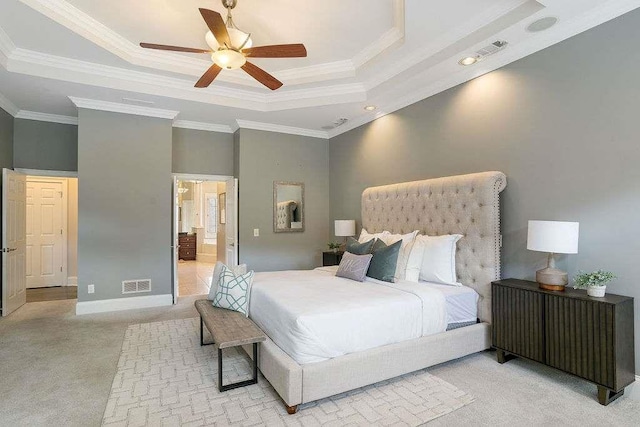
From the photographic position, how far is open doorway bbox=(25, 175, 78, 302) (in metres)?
6.30

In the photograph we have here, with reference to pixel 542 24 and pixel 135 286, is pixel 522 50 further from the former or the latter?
pixel 135 286

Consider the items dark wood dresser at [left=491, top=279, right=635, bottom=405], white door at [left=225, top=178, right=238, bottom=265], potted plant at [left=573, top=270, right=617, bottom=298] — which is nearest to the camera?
dark wood dresser at [left=491, top=279, right=635, bottom=405]

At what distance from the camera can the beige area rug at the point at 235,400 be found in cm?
221

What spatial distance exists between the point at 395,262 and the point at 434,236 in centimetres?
64

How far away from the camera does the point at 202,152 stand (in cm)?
592

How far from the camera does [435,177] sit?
417 centimetres

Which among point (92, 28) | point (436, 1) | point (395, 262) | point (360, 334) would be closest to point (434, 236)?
point (395, 262)

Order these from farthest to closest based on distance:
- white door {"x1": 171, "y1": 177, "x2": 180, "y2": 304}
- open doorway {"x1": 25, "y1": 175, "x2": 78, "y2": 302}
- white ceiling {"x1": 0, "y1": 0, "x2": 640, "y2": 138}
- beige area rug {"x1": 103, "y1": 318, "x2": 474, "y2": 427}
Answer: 1. open doorway {"x1": 25, "y1": 175, "x2": 78, "y2": 302}
2. white door {"x1": 171, "y1": 177, "x2": 180, "y2": 304}
3. white ceiling {"x1": 0, "y1": 0, "x2": 640, "y2": 138}
4. beige area rug {"x1": 103, "y1": 318, "x2": 474, "y2": 427}

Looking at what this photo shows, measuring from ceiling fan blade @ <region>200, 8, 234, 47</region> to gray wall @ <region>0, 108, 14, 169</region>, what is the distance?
13.8 ft

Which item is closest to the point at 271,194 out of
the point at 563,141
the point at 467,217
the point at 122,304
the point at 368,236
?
the point at 368,236

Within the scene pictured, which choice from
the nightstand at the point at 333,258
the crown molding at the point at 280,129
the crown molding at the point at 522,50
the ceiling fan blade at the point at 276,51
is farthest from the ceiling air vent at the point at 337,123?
the ceiling fan blade at the point at 276,51

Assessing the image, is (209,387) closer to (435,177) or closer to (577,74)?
(435,177)

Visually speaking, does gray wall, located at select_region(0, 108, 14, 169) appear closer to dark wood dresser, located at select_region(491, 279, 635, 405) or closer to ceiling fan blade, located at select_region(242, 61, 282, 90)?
ceiling fan blade, located at select_region(242, 61, 282, 90)

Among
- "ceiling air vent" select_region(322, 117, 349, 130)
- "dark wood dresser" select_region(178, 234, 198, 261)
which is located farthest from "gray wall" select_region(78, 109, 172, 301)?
"dark wood dresser" select_region(178, 234, 198, 261)
